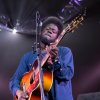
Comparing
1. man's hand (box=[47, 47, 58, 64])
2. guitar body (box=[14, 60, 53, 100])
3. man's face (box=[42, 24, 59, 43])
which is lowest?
guitar body (box=[14, 60, 53, 100])

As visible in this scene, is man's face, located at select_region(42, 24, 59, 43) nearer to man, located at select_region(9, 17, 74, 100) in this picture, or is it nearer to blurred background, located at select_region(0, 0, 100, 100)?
man, located at select_region(9, 17, 74, 100)

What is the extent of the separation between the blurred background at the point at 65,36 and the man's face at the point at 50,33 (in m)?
2.46

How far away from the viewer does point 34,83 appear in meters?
2.99

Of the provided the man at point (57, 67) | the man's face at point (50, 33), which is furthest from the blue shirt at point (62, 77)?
the man's face at point (50, 33)

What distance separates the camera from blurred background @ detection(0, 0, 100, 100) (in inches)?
224

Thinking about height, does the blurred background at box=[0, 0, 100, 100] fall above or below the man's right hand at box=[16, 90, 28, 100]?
above

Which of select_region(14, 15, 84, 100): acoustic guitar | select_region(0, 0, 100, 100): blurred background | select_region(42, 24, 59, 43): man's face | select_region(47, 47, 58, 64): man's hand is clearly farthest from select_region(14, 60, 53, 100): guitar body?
select_region(0, 0, 100, 100): blurred background

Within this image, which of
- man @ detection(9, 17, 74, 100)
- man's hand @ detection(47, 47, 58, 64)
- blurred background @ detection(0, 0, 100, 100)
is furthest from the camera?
blurred background @ detection(0, 0, 100, 100)

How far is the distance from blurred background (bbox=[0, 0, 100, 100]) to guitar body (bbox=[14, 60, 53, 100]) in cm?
251

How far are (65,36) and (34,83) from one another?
9.66 feet

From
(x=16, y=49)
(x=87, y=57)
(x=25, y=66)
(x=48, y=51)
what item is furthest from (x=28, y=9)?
(x=48, y=51)

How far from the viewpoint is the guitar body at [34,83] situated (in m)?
2.84

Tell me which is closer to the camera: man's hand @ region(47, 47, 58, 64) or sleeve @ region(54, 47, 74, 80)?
man's hand @ region(47, 47, 58, 64)

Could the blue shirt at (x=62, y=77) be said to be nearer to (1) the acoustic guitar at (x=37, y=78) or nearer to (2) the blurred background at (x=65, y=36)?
(1) the acoustic guitar at (x=37, y=78)
